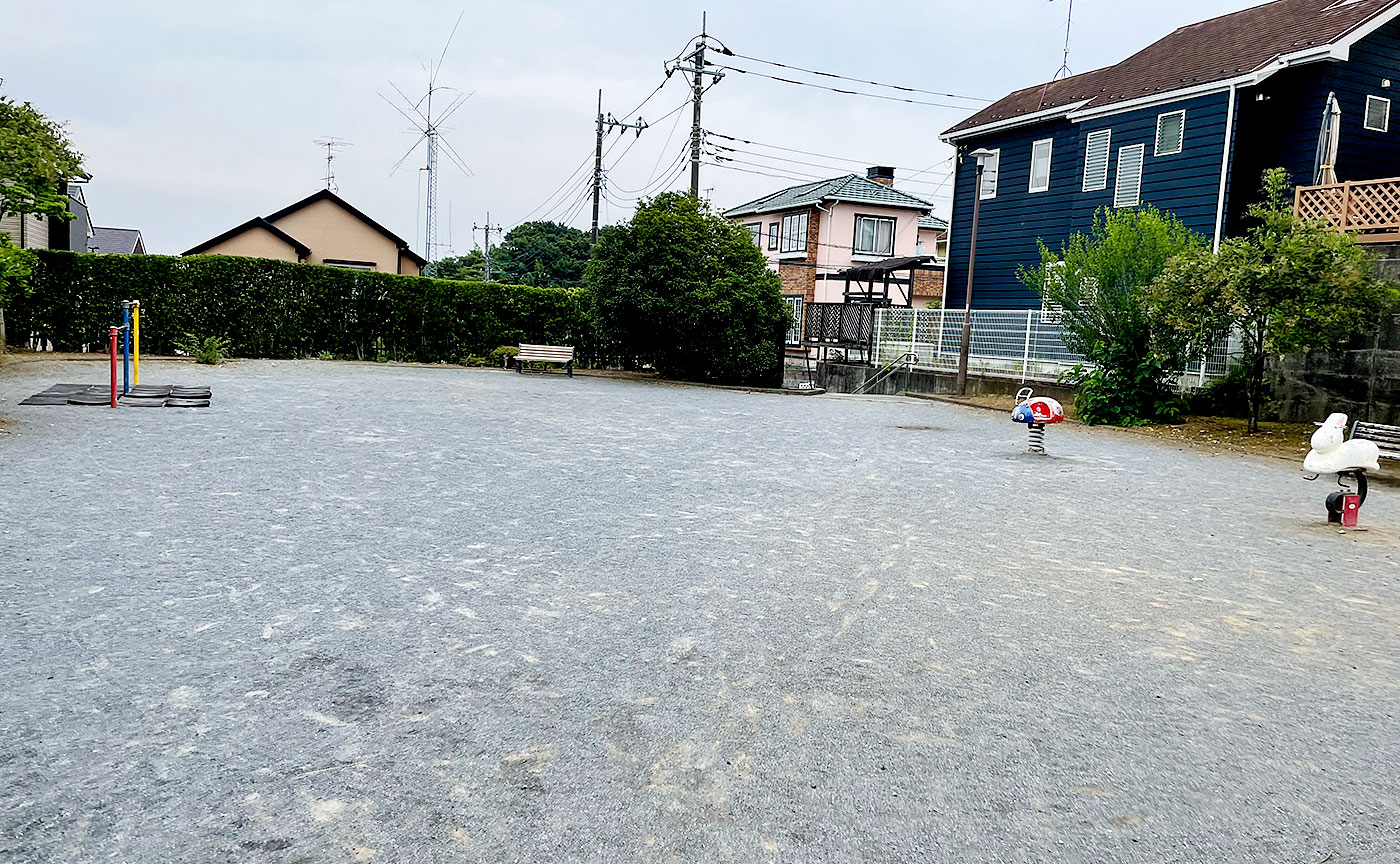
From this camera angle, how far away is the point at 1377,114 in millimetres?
20047

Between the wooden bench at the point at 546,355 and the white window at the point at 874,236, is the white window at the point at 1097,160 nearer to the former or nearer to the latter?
the wooden bench at the point at 546,355

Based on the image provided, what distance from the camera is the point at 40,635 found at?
3.85 m

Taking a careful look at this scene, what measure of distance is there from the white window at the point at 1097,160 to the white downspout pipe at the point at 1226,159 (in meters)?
3.17

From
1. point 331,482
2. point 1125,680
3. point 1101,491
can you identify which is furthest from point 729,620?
point 1101,491

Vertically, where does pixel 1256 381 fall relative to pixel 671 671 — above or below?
above

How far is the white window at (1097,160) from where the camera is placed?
23203 millimetres

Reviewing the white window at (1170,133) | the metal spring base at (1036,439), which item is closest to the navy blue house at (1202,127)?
the white window at (1170,133)

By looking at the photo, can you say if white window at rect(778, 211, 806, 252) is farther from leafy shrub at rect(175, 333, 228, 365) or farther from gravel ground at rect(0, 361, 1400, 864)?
gravel ground at rect(0, 361, 1400, 864)

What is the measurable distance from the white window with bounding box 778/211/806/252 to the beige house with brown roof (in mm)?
17131

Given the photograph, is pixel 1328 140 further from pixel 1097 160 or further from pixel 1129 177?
pixel 1097 160

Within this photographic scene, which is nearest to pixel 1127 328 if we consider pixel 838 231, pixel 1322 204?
pixel 1322 204

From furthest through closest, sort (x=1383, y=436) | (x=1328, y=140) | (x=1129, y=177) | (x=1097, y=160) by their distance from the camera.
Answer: (x=1097, y=160)
(x=1129, y=177)
(x=1328, y=140)
(x=1383, y=436)

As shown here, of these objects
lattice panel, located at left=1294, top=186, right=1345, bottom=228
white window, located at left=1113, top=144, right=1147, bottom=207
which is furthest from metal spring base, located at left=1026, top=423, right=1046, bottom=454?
white window, located at left=1113, top=144, right=1147, bottom=207

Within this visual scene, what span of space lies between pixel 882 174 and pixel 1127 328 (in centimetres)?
3644
